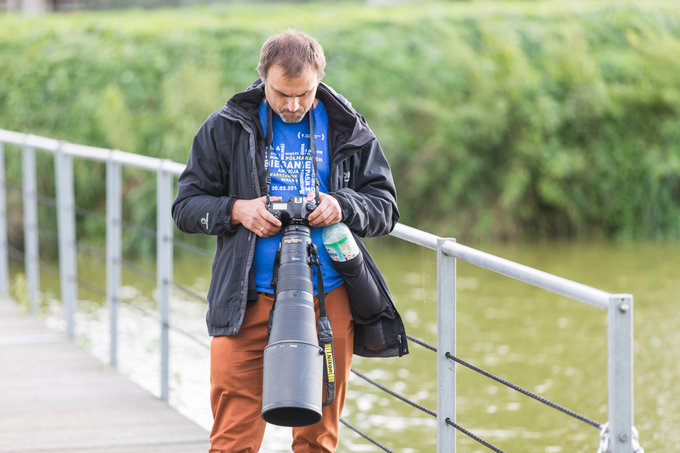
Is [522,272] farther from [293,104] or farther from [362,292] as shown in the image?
[293,104]

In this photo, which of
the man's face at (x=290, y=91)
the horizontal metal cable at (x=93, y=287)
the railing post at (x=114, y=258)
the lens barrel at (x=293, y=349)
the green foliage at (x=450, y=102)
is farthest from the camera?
the green foliage at (x=450, y=102)

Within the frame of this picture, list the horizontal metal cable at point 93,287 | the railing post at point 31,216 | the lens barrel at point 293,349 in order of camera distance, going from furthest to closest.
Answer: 1. the railing post at point 31,216
2. the horizontal metal cable at point 93,287
3. the lens barrel at point 293,349

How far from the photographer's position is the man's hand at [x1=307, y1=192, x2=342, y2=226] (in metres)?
2.82

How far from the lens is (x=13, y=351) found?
232 inches

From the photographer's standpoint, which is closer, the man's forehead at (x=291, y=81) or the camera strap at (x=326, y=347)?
the man's forehead at (x=291, y=81)

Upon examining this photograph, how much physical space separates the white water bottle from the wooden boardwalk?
1521 millimetres

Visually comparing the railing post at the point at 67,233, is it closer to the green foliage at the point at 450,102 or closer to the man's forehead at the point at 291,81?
the man's forehead at the point at 291,81

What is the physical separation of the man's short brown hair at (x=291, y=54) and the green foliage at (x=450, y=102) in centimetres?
861

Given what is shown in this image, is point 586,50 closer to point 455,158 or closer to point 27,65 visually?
point 455,158

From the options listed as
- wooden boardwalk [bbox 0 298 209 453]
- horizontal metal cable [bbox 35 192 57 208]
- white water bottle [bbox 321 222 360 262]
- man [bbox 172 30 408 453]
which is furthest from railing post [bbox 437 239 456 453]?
horizontal metal cable [bbox 35 192 57 208]

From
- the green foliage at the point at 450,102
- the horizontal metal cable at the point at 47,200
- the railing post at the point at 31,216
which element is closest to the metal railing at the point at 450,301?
the railing post at the point at 31,216

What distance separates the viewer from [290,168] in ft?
9.62

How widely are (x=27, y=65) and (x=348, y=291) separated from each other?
10520 millimetres

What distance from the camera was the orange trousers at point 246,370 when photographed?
9.74ft
